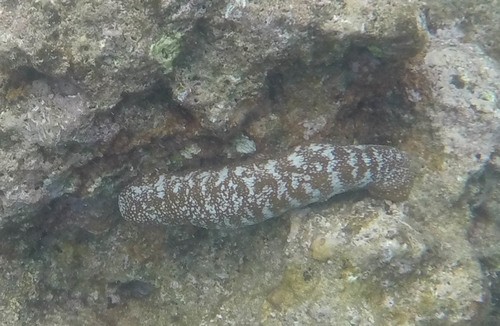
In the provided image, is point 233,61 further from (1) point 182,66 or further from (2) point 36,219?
(2) point 36,219

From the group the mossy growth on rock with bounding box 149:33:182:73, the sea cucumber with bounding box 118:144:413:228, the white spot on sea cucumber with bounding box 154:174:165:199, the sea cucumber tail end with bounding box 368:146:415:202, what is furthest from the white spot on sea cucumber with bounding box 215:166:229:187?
the sea cucumber tail end with bounding box 368:146:415:202

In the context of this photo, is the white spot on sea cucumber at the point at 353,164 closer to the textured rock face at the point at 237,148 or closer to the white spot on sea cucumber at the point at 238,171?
the textured rock face at the point at 237,148

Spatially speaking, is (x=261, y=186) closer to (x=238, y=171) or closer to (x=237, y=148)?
(x=238, y=171)

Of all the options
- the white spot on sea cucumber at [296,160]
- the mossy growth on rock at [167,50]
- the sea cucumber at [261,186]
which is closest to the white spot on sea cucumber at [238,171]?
the sea cucumber at [261,186]

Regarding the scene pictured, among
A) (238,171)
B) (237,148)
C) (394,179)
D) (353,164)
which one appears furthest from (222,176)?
(394,179)

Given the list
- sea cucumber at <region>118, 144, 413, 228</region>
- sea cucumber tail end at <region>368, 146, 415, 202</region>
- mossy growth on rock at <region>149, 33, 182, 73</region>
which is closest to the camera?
mossy growth on rock at <region>149, 33, 182, 73</region>

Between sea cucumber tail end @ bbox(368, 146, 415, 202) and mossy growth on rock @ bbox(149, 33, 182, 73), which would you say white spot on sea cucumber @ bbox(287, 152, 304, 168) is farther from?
mossy growth on rock @ bbox(149, 33, 182, 73)
